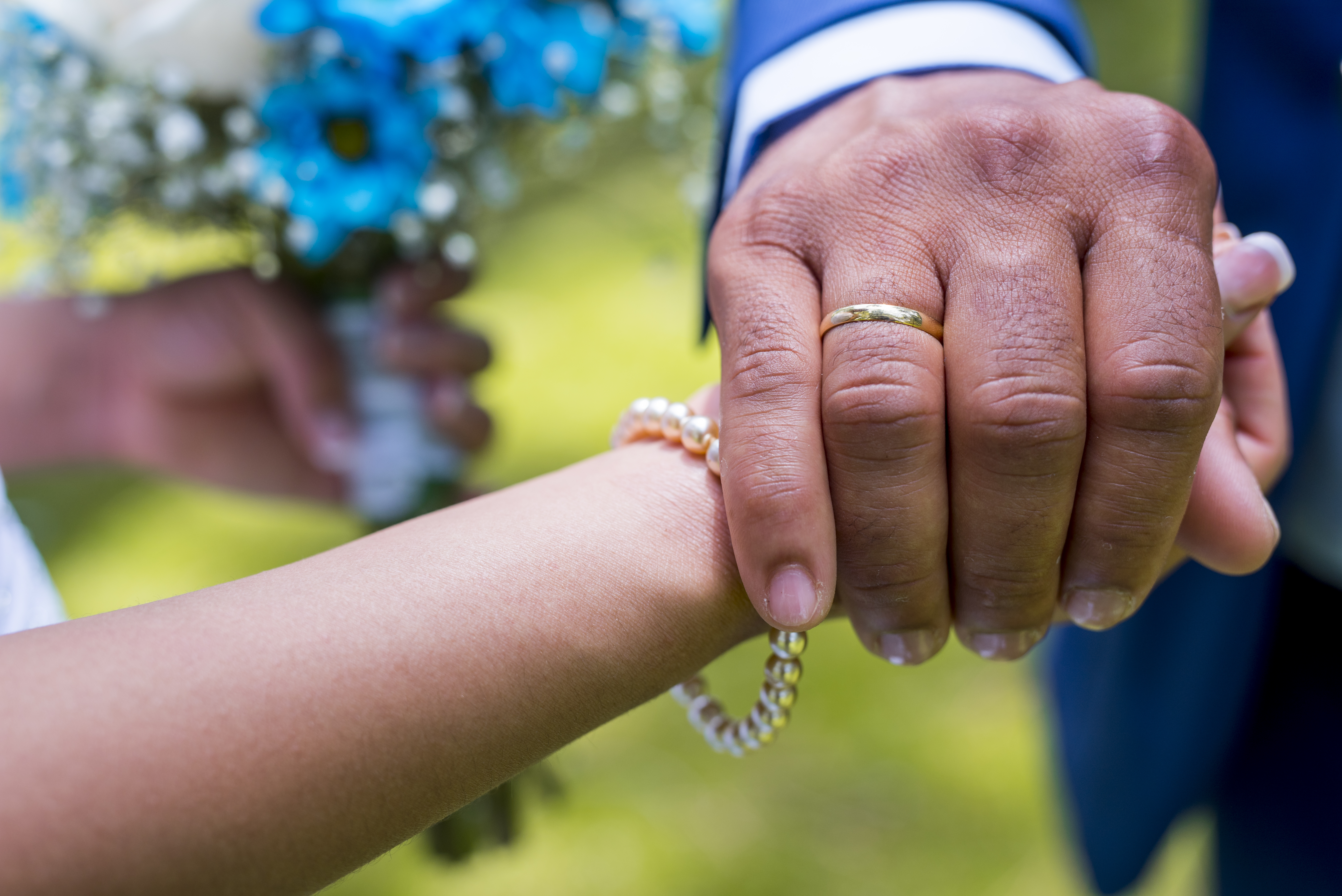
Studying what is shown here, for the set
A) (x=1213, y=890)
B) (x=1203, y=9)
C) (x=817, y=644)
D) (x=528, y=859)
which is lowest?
(x=1213, y=890)

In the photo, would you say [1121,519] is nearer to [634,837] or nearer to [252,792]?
[252,792]

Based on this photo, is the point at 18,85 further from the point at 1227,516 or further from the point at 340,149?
the point at 1227,516

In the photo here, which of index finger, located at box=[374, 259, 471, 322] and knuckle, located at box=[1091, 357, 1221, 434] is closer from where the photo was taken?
knuckle, located at box=[1091, 357, 1221, 434]

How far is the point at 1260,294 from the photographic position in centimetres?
67

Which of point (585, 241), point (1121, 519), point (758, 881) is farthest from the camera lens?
point (585, 241)

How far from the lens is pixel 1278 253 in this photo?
67 cm

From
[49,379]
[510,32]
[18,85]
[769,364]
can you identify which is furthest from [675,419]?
[49,379]

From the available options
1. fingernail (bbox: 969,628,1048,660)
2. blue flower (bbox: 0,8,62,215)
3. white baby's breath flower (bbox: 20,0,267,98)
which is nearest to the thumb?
fingernail (bbox: 969,628,1048,660)

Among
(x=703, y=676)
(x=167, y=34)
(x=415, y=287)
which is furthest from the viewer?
(x=415, y=287)

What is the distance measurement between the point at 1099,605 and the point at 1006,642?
6cm

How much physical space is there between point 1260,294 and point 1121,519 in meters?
0.26

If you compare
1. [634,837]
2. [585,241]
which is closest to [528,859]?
[634,837]

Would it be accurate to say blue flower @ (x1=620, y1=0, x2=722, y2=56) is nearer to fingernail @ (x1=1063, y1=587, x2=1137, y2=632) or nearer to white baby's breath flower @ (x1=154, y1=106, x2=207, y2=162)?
white baby's breath flower @ (x1=154, y1=106, x2=207, y2=162)

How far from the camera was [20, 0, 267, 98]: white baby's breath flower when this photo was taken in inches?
34.1
